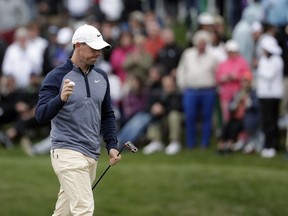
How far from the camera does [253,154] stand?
754 inches

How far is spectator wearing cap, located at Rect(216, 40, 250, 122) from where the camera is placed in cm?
1922

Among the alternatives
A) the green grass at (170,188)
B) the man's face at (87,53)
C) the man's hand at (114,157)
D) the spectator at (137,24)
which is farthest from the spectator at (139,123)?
the man's face at (87,53)

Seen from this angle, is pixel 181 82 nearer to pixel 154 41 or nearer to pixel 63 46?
pixel 154 41

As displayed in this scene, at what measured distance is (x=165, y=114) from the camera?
2008cm

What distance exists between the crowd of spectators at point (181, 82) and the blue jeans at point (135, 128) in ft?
0.06

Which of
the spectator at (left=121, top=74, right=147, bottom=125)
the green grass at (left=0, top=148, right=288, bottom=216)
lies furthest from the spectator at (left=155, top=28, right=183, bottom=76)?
the green grass at (left=0, top=148, right=288, bottom=216)

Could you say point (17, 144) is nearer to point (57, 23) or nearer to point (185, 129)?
point (185, 129)

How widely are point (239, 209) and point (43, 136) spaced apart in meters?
5.71

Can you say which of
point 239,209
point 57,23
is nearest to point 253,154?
point 239,209

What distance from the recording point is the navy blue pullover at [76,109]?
10.4 m

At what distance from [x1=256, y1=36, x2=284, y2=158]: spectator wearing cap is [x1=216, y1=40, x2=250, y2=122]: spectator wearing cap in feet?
1.28

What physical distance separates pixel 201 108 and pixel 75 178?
9.48m

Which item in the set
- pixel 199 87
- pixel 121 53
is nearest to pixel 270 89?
pixel 199 87

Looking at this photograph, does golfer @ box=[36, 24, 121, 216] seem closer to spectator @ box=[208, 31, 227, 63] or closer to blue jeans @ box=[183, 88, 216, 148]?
blue jeans @ box=[183, 88, 216, 148]
